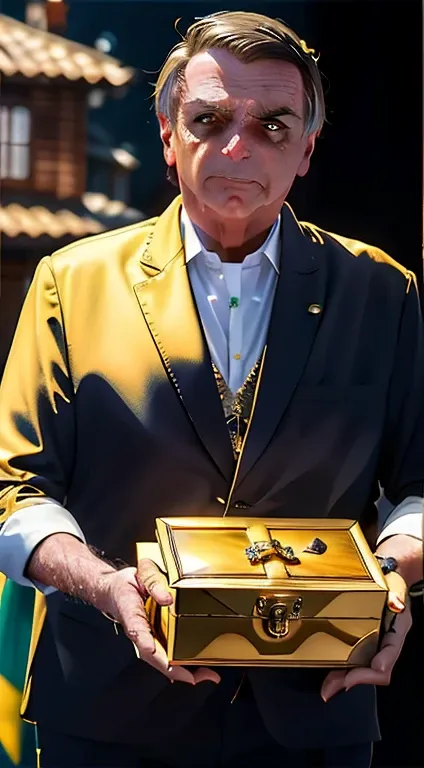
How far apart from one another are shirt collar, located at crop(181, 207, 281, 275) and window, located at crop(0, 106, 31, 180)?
36 cm

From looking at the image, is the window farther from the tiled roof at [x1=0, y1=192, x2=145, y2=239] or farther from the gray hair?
the gray hair

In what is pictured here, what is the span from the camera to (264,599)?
198cm

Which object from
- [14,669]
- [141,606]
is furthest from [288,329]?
[14,669]

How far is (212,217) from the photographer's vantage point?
229 centimetres

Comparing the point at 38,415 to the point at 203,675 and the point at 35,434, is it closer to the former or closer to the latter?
the point at 35,434

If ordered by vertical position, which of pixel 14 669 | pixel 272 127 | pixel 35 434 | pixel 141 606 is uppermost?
pixel 272 127

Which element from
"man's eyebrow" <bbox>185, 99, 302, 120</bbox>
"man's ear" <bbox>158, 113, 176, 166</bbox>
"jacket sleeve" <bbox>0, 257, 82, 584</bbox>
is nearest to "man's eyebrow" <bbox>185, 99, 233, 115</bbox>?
"man's eyebrow" <bbox>185, 99, 302, 120</bbox>

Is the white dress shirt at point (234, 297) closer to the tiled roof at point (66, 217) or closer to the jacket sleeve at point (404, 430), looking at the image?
the tiled roof at point (66, 217)

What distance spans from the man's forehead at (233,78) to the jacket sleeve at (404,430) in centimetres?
56

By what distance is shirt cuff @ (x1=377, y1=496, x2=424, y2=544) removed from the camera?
2248 mm

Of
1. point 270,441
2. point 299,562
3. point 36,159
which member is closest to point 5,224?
point 36,159

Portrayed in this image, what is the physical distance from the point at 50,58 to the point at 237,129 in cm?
46

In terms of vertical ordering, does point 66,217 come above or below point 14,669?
above

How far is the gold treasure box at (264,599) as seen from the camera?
1.98 m
